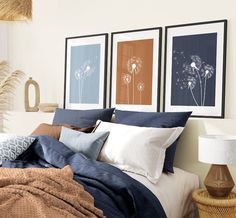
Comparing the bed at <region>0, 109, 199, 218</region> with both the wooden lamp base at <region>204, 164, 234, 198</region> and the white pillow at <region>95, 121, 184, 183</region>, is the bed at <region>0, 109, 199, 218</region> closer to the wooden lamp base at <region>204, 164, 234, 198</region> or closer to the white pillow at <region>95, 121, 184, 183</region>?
the white pillow at <region>95, 121, 184, 183</region>

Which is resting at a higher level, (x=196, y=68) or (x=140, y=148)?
(x=196, y=68)

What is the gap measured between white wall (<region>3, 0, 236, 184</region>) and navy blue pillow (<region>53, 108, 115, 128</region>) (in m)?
0.62

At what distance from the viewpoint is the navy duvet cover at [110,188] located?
196 cm

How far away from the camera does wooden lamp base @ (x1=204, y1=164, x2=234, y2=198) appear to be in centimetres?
246

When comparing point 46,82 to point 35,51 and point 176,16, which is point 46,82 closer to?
point 35,51

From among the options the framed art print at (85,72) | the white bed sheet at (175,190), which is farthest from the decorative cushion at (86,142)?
the framed art print at (85,72)

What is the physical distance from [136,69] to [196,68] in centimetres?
58

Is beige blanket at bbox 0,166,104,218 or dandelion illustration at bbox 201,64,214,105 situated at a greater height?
dandelion illustration at bbox 201,64,214,105

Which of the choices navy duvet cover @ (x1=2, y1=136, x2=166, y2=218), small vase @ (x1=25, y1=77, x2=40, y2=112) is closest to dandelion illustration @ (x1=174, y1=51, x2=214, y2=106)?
navy duvet cover @ (x1=2, y1=136, x2=166, y2=218)

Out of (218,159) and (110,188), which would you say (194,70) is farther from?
(110,188)

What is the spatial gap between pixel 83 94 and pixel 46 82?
1.82ft

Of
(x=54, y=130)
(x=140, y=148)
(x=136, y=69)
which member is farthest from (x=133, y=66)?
(x=140, y=148)

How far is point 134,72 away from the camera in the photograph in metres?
3.48

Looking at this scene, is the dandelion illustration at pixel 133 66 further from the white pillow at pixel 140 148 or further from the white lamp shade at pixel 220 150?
the white lamp shade at pixel 220 150
